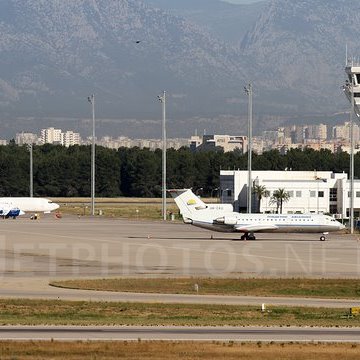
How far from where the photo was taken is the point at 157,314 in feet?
169

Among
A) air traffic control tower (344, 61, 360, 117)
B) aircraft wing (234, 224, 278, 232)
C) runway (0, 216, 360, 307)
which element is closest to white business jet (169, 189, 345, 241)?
aircraft wing (234, 224, 278, 232)

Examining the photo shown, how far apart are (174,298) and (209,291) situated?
4.74 m

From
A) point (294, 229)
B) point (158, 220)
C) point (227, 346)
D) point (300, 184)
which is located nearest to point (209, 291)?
point (227, 346)

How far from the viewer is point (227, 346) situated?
132 feet

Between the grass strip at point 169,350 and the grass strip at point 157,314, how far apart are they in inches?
258

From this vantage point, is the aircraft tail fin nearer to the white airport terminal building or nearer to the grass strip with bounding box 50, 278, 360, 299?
the grass strip with bounding box 50, 278, 360, 299

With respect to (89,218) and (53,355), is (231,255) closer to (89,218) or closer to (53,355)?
(53,355)

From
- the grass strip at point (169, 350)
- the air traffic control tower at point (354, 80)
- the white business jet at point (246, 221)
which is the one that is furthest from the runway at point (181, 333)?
the air traffic control tower at point (354, 80)

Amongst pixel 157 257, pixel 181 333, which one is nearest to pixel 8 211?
pixel 157 257

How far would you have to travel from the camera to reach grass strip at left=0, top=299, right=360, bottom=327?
47875 millimetres

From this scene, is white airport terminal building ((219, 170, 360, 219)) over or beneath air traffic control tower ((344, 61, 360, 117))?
beneath

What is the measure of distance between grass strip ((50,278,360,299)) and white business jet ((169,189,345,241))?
40995 millimetres

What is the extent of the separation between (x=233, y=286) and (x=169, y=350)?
27.2 meters

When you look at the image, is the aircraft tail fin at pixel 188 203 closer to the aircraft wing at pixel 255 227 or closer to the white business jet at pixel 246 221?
the white business jet at pixel 246 221
